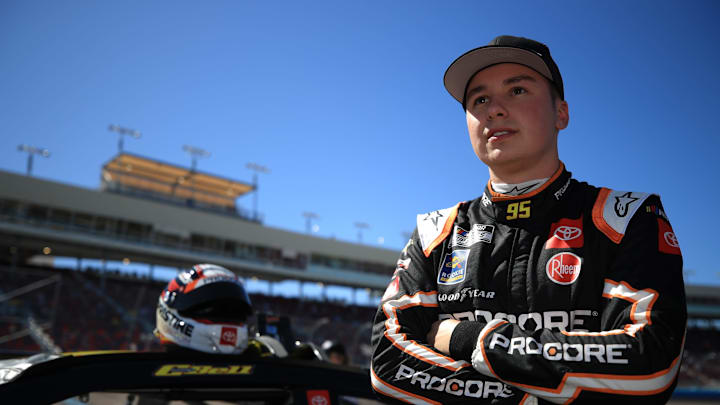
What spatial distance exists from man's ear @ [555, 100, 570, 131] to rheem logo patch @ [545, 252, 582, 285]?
18.5 inches

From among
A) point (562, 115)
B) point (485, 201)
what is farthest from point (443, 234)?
point (562, 115)

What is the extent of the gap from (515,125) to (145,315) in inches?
Result: 926

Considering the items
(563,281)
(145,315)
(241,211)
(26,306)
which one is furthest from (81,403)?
(241,211)

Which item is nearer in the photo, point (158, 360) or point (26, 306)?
point (158, 360)

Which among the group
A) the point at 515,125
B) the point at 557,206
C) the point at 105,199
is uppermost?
the point at 105,199

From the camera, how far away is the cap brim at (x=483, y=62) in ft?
5.30

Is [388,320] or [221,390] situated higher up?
[388,320]

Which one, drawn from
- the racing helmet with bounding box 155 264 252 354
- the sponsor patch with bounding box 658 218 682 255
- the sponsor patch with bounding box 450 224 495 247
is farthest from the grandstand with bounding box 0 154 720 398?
the sponsor patch with bounding box 658 218 682 255

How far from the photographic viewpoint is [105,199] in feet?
106

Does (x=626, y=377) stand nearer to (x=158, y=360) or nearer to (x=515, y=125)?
(x=515, y=125)

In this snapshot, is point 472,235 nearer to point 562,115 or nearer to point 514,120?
point 514,120

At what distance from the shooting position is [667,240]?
4.67ft

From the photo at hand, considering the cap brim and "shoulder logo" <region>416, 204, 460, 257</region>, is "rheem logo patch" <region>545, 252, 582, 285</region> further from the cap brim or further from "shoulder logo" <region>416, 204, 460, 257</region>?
the cap brim

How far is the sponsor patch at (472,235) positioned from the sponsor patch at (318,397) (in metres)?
1.14
